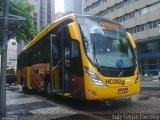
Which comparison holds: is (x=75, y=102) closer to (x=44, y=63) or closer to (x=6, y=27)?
(x=44, y=63)

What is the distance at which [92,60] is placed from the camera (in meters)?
9.82

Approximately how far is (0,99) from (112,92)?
338 centimetres

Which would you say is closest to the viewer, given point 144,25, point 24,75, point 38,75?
point 38,75

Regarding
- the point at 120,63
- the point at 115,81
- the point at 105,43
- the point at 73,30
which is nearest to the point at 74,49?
the point at 73,30

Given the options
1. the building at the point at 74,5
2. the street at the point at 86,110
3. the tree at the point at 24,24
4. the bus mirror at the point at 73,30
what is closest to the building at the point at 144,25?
the tree at the point at 24,24

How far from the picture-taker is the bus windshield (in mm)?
10008

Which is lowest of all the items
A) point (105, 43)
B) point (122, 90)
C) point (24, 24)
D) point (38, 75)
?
point (122, 90)

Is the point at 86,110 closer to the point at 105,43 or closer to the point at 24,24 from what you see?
the point at 105,43

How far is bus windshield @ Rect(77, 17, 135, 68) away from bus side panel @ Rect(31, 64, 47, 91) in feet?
12.4

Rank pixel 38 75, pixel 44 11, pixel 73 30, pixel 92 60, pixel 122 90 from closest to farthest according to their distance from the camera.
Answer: pixel 92 60 < pixel 122 90 < pixel 73 30 < pixel 38 75 < pixel 44 11

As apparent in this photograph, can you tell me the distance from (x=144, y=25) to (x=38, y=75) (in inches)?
1320

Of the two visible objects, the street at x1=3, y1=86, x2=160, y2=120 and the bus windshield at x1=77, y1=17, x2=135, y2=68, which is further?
the bus windshield at x1=77, y1=17, x2=135, y2=68

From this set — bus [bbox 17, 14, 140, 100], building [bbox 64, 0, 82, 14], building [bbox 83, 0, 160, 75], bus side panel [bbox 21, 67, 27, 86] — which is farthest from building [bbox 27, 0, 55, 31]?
bus [bbox 17, 14, 140, 100]

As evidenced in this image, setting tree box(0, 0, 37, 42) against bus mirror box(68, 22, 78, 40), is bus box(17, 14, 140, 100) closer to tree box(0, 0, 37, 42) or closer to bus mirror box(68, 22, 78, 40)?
bus mirror box(68, 22, 78, 40)
